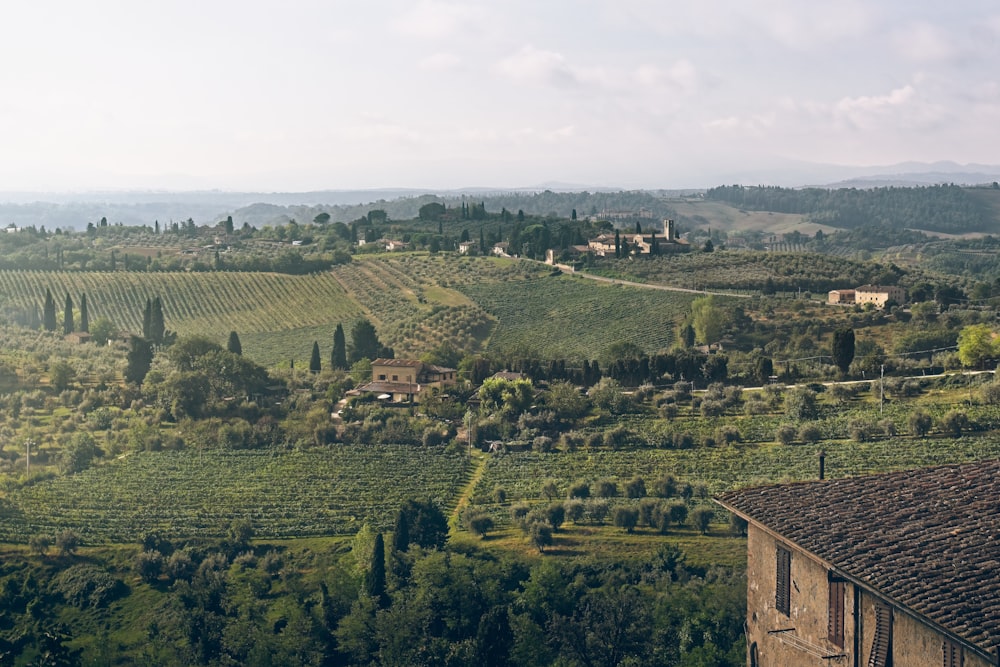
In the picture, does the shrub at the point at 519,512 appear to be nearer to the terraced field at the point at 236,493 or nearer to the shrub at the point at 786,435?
the terraced field at the point at 236,493

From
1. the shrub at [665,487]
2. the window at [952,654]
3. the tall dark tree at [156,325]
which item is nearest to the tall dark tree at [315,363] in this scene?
the tall dark tree at [156,325]

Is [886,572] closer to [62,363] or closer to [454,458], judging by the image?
[454,458]

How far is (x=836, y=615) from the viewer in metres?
10.7

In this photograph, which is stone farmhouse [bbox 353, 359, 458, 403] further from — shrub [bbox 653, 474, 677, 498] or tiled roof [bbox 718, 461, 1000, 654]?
tiled roof [bbox 718, 461, 1000, 654]

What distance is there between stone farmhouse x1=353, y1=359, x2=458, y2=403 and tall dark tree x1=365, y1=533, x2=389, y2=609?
23.7m

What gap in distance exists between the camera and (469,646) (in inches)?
1111

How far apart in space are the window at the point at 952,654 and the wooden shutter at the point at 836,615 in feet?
4.19

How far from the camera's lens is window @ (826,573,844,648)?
417 inches

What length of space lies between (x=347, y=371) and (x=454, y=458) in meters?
19.5

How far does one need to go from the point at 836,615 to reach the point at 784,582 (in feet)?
2.80

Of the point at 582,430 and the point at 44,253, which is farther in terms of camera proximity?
the point at 44,253

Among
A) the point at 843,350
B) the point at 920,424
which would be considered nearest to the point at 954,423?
the point at 920,424

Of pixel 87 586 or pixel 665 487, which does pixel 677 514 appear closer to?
pixel 665 487

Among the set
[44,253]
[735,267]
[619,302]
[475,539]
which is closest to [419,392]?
[475,539]
